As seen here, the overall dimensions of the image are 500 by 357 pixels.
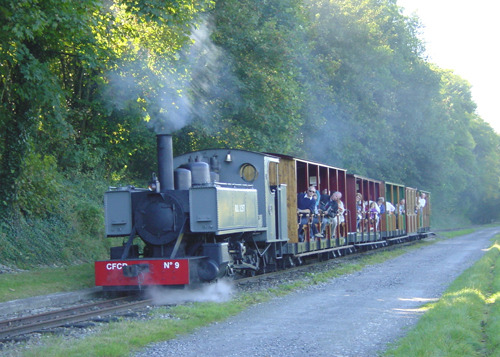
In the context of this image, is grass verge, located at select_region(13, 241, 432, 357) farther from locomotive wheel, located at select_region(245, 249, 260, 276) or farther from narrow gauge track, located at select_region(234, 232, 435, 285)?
narrow gauge track, located at select_region(234, 232, 435, 285)

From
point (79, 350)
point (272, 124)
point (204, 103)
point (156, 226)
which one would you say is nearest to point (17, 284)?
point (156, 226)

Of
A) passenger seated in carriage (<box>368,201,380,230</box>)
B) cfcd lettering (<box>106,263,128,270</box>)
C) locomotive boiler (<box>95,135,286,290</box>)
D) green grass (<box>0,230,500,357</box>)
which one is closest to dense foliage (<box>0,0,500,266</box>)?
locomotive boiler (<box>95,135,286,290</box>)

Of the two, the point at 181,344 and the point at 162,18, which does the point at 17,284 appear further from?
the point at 162,18

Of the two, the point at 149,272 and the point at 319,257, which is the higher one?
the point at 149,272

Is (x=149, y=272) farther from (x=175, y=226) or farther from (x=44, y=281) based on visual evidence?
(x=44, y=281)

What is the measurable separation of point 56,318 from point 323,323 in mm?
3969

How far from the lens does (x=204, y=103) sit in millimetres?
21625

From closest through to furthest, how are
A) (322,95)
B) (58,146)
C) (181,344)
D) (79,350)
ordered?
(79,350)
(181,344)
(58,146)
(322,95)

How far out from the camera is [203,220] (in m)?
11.6

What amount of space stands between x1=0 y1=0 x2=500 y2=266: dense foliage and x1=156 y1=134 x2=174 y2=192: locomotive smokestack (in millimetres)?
2950

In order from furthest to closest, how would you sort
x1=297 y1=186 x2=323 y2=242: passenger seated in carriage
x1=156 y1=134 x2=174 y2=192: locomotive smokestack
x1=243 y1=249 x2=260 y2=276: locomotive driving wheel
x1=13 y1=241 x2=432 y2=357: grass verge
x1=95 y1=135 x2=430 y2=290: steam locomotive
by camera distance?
x1=297 y1=186 x2=323 y2=242: passenger seated in carriage → x1=243 y1=249 x2=260 y2=276: locomotive driving wheel → x1=156 y1=134 x2=174 y2=192: locomotive smokestack → x1=95 y1=135 x2=430 y2=290: steam locomotive → x1=13 y1=241 x2=432 y2=357: grass verge

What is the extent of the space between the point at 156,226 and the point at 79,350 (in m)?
5.16

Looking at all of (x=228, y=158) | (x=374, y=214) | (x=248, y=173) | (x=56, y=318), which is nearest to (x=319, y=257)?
(x=374, y=214)

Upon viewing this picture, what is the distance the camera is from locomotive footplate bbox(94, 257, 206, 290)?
11117mm
